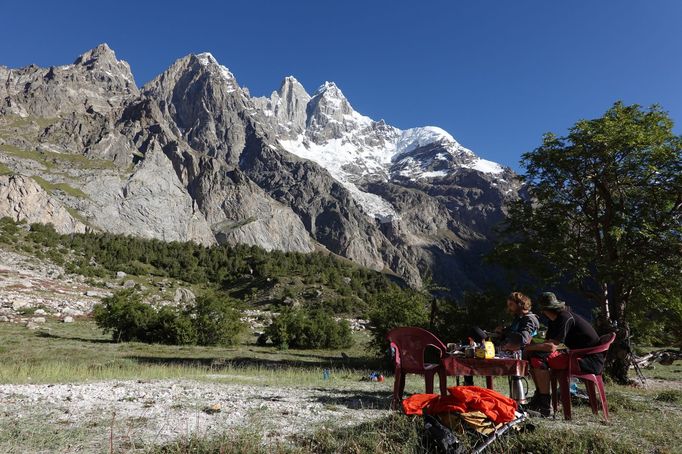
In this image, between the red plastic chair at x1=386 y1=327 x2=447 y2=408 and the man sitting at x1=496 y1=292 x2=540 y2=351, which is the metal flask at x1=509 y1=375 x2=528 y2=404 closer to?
the man sitting at x1=496 y1=292 x2=540 y2=351

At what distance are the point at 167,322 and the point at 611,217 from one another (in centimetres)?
2547

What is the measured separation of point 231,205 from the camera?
176750 mm

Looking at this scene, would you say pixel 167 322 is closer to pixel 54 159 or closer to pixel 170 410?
pixel 170 410

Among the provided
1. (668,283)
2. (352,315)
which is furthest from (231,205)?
(668,283)

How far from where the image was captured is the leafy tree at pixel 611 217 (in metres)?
12.2

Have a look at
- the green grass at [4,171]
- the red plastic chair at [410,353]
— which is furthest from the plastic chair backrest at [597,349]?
the green grass at [4,171]

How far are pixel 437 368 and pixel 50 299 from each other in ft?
146

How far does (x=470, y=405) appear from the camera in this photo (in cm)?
484

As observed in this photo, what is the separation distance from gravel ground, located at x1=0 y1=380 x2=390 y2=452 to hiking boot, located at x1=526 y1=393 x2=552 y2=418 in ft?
7.55

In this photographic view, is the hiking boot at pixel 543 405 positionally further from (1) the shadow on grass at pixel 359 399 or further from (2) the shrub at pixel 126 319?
(2) the shrub at pixel 126 319

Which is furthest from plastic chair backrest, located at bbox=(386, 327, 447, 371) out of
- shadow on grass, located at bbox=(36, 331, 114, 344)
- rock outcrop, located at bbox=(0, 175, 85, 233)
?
rock outcrop, located at bbox=(0, 175, 85, 233)

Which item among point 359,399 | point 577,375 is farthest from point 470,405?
point 359,399

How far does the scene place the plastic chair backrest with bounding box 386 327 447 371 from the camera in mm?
6906

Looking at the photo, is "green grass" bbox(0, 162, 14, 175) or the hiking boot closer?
the hiking boot
